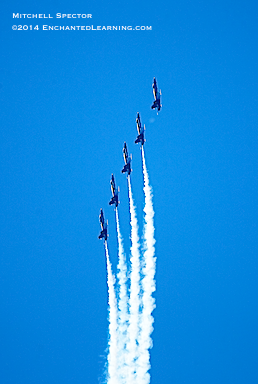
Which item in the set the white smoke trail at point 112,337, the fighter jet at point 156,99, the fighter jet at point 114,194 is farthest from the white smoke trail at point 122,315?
the fighter jet at point 156,99

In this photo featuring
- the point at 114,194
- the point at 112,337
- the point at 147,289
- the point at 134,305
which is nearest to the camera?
the point at 112,337

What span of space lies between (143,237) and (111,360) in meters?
6.62

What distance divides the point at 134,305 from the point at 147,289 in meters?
1.08

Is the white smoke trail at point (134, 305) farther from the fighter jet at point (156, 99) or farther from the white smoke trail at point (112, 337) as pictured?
the fighter jet at point (156, 99)

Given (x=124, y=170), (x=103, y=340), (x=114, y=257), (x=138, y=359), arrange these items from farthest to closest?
(x=103, y=340), (x=114, y=257), (x=124, y=170), (x=138, y=359)

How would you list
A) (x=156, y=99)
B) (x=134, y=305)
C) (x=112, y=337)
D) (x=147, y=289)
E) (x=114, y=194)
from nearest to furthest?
(x=112, y=337)
(x=134, y=305)
(x=147, y=289)
(x=114, y=194)
(x=156, y=99)

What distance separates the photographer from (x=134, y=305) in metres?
27.5

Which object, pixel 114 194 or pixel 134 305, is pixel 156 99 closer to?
pixel 114 194

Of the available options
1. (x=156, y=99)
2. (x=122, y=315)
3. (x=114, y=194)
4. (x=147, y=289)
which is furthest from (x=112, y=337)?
(x=156, y=99)

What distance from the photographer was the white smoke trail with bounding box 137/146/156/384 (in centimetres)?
2698

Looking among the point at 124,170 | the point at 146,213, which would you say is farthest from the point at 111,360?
the point at 124,170

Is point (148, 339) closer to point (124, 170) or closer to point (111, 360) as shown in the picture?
point (111, 360)

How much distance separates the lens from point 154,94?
30531mm

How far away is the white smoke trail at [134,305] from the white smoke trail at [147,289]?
0.26 meters
